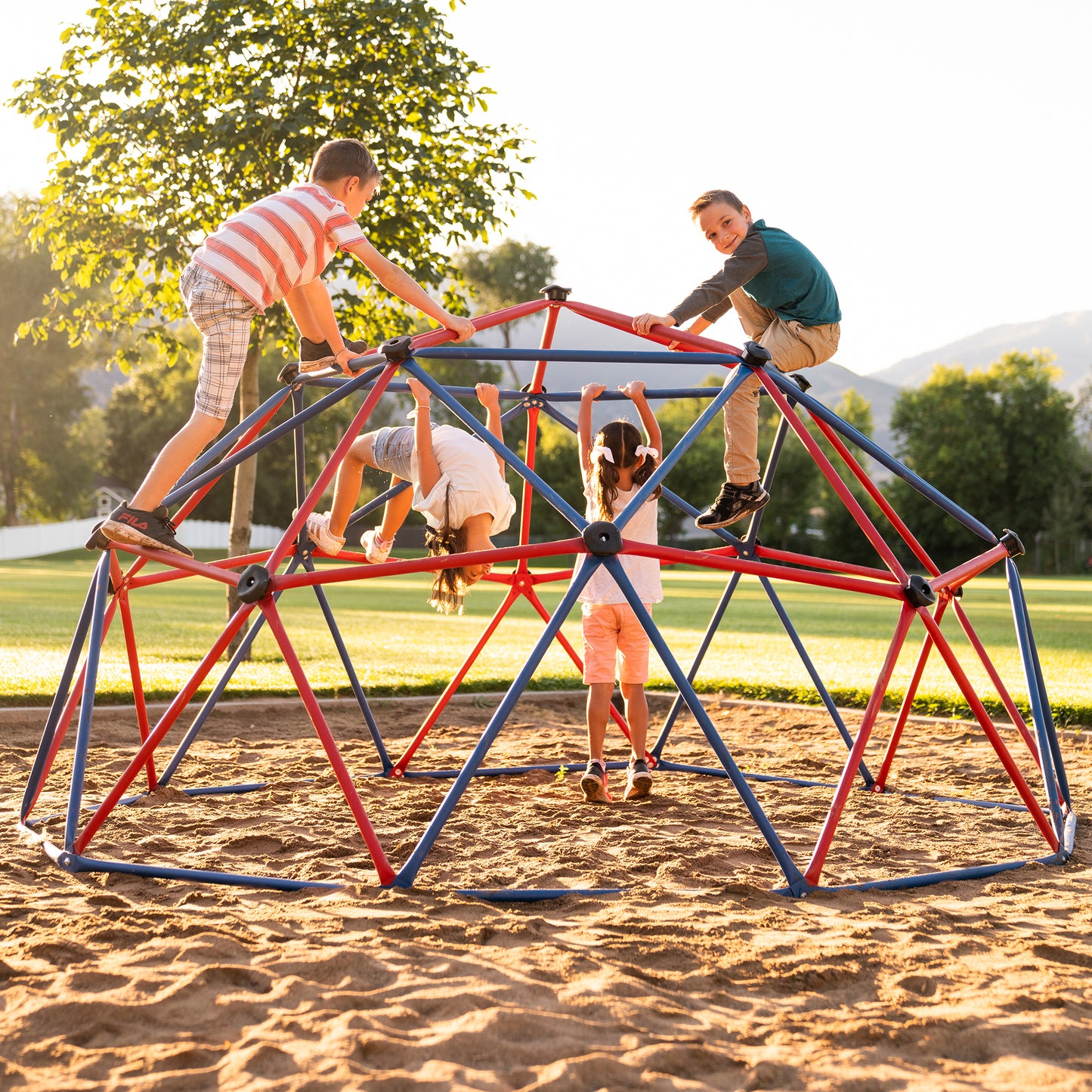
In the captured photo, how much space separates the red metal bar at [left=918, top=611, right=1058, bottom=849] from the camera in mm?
4230

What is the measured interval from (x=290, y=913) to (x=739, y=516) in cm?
319

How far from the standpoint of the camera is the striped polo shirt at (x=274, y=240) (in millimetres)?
4523

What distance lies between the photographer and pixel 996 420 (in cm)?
6144

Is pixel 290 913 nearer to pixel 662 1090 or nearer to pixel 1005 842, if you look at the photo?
pixel 662 1090

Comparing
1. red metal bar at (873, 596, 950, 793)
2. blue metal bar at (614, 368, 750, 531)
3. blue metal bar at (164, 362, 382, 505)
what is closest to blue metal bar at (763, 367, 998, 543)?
blue metal bar at (614, 368, 750, 531)

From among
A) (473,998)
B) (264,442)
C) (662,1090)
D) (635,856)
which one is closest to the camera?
(662,1090)

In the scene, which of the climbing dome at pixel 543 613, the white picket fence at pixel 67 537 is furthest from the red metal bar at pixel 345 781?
the white picket fence at pixel 67 537

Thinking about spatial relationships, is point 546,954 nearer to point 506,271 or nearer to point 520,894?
point 520,894

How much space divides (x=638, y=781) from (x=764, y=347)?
2140 millimetres

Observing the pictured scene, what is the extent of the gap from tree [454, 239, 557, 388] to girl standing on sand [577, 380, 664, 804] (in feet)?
166

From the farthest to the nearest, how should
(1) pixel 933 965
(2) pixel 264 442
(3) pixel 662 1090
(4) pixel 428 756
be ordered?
(4) pixel 428 756 < (2) pixel 264 442 < (1) pixel 933 965 < (3) pixel 662 1090

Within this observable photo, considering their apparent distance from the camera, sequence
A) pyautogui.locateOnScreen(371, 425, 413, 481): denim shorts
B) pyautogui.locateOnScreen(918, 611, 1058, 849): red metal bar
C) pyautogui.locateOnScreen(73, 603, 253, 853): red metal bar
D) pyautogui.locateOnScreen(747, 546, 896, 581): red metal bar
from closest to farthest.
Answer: pyautogui.locateOnScreen(73, 603, 253, 853): red metal bar → pyautogui.locateOnScreen(918, 611, 1058, 849): red metal bar → pyautogui.locateOnScreen(747, 546, 896, 581): red metal bar → pyautogui.locateOnScreen(371, 425, 413, 481): denim shorts

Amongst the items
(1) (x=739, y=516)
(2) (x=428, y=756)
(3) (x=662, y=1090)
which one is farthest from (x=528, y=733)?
(3) (x=662, y=1090)

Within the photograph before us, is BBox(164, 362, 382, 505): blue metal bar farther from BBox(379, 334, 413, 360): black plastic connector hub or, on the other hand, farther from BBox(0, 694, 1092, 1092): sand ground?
BBox(0, 694, 1092, 1092): sand ground
